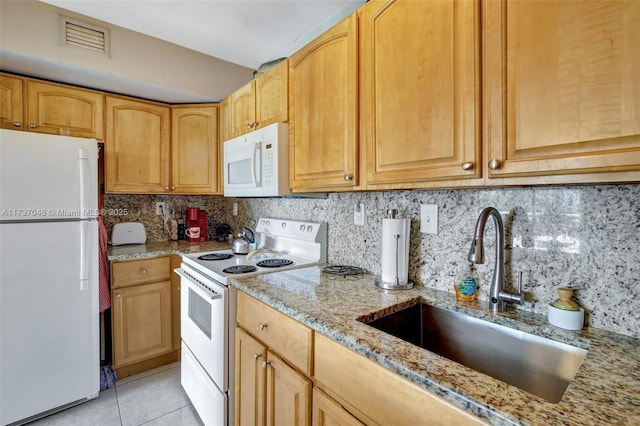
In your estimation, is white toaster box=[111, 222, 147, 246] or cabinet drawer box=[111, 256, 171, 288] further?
white toaster box=[111, 222, 147, 246]

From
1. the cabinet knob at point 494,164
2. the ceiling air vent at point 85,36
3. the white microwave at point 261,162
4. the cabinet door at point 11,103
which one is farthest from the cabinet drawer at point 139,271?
the cabinet knob at point 494,164

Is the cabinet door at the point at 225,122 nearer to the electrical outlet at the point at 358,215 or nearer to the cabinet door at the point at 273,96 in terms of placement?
the cabinet door at the point at 273,96

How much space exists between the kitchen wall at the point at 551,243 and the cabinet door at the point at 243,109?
3.70ft

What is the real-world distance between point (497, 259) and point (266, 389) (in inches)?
40.9

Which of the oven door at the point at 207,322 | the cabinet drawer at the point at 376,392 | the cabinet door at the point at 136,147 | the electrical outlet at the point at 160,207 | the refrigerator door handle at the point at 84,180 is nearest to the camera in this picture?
the cabinet drawer at the point at 376,392

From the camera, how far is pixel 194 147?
261 centimetres

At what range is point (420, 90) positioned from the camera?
1.05 meters

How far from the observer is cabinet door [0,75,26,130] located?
6.23 feet

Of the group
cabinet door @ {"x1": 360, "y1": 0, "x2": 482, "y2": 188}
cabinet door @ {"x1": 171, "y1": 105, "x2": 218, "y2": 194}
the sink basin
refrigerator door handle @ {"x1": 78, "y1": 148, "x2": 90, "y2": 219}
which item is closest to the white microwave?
cabinet door @ {"x1": 171, "y1": 105, "x2": 218, "y2": 194}

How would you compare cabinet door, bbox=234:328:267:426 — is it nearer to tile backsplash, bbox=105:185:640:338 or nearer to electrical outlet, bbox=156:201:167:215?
tile backsplash, bbox=105:185:640:338

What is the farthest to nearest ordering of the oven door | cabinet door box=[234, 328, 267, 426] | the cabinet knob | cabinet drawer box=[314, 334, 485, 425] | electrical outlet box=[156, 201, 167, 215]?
electrical outlet box=[156, 201, 167, 215] < the oven door < cabinet door box=[234, 328, 267, 426] < the cabinet knob < cabinet drawer box=[314, 334, 485, 425]

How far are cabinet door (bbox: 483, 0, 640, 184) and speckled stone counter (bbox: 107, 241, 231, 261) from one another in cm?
217

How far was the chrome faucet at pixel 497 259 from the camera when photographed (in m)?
1.03

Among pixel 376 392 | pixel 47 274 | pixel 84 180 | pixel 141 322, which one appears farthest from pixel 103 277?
pixel 376 392
